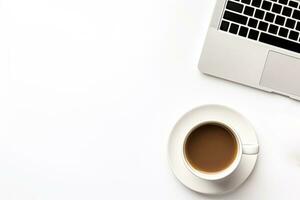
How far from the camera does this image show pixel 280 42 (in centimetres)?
74

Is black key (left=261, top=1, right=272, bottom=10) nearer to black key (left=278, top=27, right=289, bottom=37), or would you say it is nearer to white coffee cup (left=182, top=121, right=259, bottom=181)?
black key (left=278, top=27, right=289, bottom=37)

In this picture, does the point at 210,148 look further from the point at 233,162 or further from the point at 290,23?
the point at 290,23

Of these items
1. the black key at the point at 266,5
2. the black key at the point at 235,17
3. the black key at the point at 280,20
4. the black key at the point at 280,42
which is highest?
the black key at the point at 266,5

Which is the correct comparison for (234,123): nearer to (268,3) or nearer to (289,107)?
(289,107)

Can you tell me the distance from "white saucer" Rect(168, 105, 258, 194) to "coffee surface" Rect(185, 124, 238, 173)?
0.6 inches

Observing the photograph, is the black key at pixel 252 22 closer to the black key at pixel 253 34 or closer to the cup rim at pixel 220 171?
the black key at pixel 253 34

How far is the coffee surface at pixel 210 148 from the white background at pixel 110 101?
5cm

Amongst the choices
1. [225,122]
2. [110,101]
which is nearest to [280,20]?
[225,122]

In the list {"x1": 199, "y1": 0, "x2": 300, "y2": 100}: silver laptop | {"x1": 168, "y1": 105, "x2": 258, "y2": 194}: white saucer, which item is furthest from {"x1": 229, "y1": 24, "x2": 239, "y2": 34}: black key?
{"x1": 168, "y1": 105, "x2": 258, "y2": 194}: white saucer

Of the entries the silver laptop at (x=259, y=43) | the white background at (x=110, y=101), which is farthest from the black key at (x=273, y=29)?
the white background at (x=110, y=101)

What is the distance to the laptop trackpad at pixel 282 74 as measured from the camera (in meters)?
0.75

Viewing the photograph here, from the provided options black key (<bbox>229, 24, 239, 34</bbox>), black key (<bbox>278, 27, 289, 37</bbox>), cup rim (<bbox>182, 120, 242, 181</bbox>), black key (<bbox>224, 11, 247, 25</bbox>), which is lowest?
cup rim (<bbox>182, 120, 242, 181</bbox>)

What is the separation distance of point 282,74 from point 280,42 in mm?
55

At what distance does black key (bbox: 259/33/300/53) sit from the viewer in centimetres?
74
